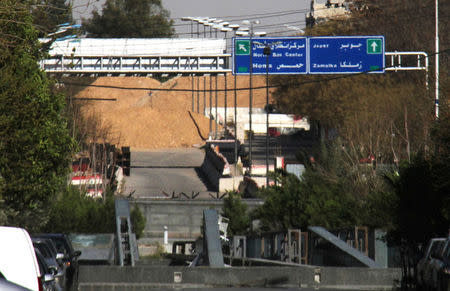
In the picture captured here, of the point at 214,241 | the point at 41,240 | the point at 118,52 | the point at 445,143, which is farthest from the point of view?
the point at 118,52

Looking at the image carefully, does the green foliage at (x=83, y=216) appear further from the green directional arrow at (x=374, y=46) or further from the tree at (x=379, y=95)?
the green directional arrow at (x=374, y=46)

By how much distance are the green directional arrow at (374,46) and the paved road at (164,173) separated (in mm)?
22913

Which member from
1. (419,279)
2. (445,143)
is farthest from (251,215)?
(419,279)

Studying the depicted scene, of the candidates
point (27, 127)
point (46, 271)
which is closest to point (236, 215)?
point (27, 127)

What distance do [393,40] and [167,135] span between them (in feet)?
160

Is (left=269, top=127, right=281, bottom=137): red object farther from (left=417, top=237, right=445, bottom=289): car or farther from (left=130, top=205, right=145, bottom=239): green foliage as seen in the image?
(left=417, top=237, right=445, bottom=289): car

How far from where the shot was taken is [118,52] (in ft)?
209

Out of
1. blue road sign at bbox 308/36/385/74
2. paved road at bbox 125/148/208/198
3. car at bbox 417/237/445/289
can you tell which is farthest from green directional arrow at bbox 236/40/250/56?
car at bbox 417/237/445/289

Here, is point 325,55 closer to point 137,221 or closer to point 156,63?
point 137,221

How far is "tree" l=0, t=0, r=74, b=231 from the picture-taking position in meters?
19.5

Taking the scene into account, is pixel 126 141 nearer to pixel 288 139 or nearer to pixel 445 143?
pixel 288 139

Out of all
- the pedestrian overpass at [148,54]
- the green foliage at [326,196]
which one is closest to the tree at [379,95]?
the green foliage at [326,196]

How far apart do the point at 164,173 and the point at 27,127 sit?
59.3 metres

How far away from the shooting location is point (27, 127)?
67.8 ft
